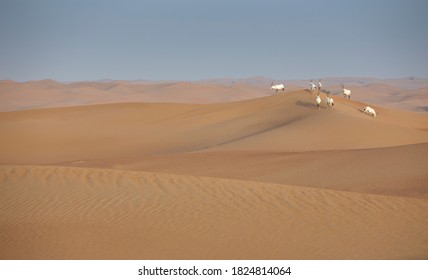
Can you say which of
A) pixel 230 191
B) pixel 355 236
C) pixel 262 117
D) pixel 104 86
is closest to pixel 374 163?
pixel 230 191

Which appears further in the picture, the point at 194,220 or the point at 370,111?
the point at 370,111

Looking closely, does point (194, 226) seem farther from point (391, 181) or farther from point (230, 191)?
point (391, 181)

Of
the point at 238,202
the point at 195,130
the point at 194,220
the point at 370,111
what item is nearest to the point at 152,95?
the point at 195,130

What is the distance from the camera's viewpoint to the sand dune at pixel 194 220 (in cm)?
853

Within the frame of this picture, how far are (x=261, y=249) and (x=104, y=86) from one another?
370 ft

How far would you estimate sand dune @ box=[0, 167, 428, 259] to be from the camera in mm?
8531

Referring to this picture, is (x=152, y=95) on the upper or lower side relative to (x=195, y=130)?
upper

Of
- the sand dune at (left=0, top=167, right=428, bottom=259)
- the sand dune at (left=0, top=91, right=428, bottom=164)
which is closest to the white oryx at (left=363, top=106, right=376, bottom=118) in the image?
the sand dune at (left=0, top=91, right=428, bottom=164)

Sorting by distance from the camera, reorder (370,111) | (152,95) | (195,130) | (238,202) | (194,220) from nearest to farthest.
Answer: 1. (194,220)
2. (238,202)
3. (195,130)
4. (370,111)
5. (152,95)

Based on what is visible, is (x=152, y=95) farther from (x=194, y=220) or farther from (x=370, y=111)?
(x=194, y=220)

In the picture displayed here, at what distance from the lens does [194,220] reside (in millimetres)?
10055

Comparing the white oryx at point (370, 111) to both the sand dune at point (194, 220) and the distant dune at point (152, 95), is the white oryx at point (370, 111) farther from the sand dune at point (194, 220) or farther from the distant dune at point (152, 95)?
the distant dune at point (152, 95)

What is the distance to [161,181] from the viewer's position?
42.5 ft

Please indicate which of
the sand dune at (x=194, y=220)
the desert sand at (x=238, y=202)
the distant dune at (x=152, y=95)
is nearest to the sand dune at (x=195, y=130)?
the desert sand at (x=238, y=202)
